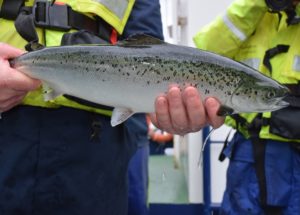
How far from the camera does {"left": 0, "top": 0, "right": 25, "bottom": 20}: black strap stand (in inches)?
55.3

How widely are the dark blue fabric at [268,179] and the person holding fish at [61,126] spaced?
2.84 feet

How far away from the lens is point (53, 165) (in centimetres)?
135

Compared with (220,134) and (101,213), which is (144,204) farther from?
(101,213)

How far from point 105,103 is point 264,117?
1019 millimetres

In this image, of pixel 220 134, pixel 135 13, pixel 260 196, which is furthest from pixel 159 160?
pixel 135 13

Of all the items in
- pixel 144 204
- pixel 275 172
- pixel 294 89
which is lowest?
pixel 144 204

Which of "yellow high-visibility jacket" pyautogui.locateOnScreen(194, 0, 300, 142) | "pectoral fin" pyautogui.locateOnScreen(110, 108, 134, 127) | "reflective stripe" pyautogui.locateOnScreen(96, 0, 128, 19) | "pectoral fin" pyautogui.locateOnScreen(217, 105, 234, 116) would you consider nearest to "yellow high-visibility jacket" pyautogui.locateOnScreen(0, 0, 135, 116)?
"reflective stripe" pyautogui.locateOnScreen(96, 0, 128, 19)

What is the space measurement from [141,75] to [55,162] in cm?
38

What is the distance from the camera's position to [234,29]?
224cm

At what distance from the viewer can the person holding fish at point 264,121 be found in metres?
2.06

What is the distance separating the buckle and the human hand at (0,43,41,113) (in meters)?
0.13

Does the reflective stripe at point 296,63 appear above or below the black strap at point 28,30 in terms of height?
above

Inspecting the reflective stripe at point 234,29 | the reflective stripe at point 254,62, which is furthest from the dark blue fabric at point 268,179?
the reflective stripe at point 234,29

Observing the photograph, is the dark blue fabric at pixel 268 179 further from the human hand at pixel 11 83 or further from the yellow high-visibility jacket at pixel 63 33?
the human hand at pixel 11 83
